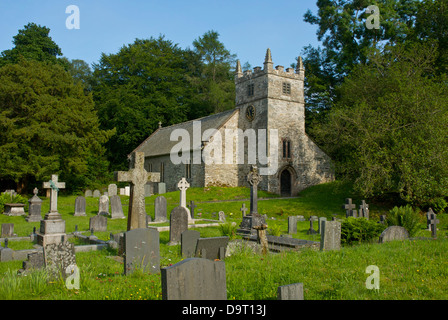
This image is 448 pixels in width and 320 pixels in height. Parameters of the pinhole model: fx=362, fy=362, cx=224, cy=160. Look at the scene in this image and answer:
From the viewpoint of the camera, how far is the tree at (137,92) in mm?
42281

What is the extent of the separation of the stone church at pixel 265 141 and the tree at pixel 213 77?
12.6 meters

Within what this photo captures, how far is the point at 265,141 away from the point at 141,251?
22.4 m

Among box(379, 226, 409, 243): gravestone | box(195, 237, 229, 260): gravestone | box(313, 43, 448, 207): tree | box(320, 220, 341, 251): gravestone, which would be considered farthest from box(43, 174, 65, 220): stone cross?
box(313, 43, 448, 207): tree

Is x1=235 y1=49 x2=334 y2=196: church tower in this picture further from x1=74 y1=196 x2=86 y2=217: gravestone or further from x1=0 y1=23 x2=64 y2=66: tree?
x1=0 y1=23 x2=64 y2=66: tree

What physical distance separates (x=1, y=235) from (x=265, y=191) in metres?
19.4

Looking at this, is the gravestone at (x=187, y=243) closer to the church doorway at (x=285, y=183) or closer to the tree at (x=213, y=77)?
the church doorway at (x=285, y=183)

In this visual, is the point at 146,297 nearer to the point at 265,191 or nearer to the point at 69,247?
the point at 69,247

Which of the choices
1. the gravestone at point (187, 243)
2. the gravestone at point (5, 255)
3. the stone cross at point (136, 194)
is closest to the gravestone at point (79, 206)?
the stone cross at point (136, 194)

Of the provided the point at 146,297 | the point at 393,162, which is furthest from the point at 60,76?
the point at 146,297

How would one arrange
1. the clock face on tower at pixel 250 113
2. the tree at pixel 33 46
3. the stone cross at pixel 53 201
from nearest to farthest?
1. the stone cross at pixel 53 201
2. the clock face on tower at pixel 250 113
3. the tree at pixel 33 46

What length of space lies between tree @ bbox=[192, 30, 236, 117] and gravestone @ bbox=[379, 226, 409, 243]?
35.6 meters

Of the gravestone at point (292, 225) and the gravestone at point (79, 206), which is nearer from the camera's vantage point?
the gravestone at point (292, 225)

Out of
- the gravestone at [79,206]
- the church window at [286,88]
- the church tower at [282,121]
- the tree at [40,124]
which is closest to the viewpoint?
the gravestone at [79,206]

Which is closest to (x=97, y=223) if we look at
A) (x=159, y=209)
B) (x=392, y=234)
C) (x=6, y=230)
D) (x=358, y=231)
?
(x=6, y=230)
